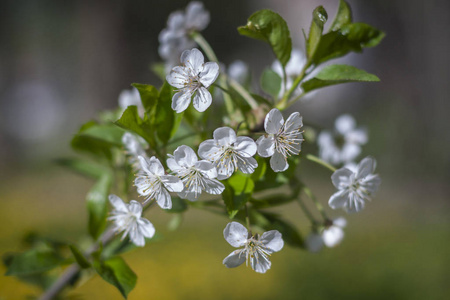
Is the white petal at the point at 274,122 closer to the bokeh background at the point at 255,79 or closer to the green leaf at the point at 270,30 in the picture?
the green leaf at the point at 270,30

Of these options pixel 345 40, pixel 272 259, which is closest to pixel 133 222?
pixel 345 40

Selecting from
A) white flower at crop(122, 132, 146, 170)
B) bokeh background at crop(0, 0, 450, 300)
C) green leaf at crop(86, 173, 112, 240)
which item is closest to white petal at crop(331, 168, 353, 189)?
white flower at crop(122, 132, 146, 170)

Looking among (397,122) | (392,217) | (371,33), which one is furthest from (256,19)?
(397,122)

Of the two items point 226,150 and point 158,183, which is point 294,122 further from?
point 158,183

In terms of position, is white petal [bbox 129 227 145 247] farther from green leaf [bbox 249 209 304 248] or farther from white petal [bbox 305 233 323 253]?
white petal [bbox 305 233 323 253]

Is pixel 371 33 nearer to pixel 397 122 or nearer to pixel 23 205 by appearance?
pixel 23 205

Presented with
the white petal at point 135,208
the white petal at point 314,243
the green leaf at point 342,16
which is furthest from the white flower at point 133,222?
the green leaf at point 342,16
